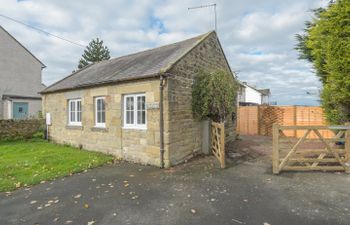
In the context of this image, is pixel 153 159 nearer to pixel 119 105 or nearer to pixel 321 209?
pixel 119 105

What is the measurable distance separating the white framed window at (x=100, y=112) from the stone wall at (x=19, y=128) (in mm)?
6183

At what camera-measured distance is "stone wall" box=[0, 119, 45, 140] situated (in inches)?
549

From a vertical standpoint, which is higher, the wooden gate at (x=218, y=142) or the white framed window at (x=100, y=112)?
the white framed window at (x=100, y=112)

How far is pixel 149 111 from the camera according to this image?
8508mm

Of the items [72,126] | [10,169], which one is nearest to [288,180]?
[10,169]

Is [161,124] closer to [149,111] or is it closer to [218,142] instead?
[149,111]

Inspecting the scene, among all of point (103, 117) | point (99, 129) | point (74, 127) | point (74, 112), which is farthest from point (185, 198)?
point (74, 112)

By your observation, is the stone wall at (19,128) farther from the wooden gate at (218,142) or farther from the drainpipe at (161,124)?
the wooden gate at (218,142)

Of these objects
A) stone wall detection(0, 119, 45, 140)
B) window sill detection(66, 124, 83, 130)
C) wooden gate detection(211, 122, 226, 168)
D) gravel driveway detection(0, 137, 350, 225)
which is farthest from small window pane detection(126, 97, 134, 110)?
stone wall detection(0, 119, 45, 140)

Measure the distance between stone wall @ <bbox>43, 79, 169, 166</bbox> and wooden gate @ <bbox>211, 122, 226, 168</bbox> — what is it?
192 cm

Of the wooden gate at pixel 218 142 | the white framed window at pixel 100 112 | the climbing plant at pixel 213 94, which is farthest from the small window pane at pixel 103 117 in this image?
the wooden gate at pixel 218 142

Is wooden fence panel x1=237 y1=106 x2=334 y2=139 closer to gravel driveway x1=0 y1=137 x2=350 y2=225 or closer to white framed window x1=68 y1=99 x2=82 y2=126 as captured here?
gravel driveway x1=0 y1=137 x2=350 y2=225

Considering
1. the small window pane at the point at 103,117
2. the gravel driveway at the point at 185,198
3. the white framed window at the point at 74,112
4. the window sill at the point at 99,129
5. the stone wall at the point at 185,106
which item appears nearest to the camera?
the gravel driveway at the point at 185,198

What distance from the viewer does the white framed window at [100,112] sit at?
1055 cm
